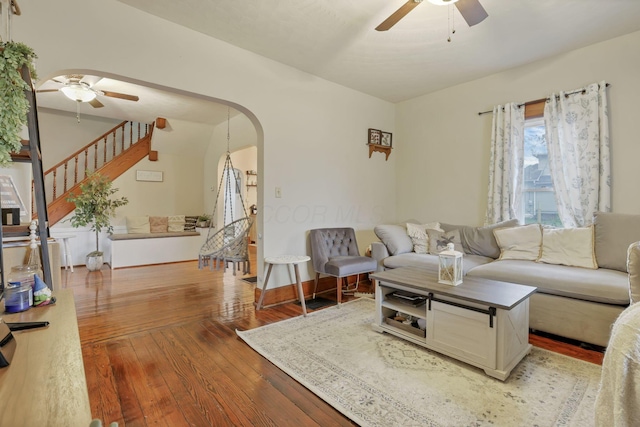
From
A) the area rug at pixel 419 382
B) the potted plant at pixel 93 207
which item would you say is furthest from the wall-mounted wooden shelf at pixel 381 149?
the potted plant at pixel 93 207

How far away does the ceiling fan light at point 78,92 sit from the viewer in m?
3.80

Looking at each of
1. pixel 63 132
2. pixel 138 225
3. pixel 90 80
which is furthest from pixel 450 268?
pixel 63 132

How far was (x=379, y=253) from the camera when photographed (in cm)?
386

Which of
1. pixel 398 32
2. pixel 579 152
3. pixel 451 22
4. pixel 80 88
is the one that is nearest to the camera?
pixel 451 22

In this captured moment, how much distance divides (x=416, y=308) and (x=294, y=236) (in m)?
1.74

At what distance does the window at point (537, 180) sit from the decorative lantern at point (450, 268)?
2.01m

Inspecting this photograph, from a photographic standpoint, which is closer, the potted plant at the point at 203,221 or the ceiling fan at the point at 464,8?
the ceiling fan at the point at 464,8

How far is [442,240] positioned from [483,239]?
464 mm

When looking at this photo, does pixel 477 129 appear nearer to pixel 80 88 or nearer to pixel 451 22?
pixel 451 22

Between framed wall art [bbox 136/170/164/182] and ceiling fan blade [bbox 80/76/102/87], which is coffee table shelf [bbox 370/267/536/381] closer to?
ceiling fan blade [bbox 80/76/102/87]

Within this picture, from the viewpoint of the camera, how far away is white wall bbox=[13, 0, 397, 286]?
236 centimetres

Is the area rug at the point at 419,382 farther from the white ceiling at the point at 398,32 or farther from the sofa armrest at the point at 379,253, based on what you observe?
the white ceiling at the point at 398,32

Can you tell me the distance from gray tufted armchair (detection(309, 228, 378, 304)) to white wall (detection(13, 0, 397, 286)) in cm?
18

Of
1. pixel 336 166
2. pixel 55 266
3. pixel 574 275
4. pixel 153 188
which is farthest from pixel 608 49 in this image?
pixel 153 188
